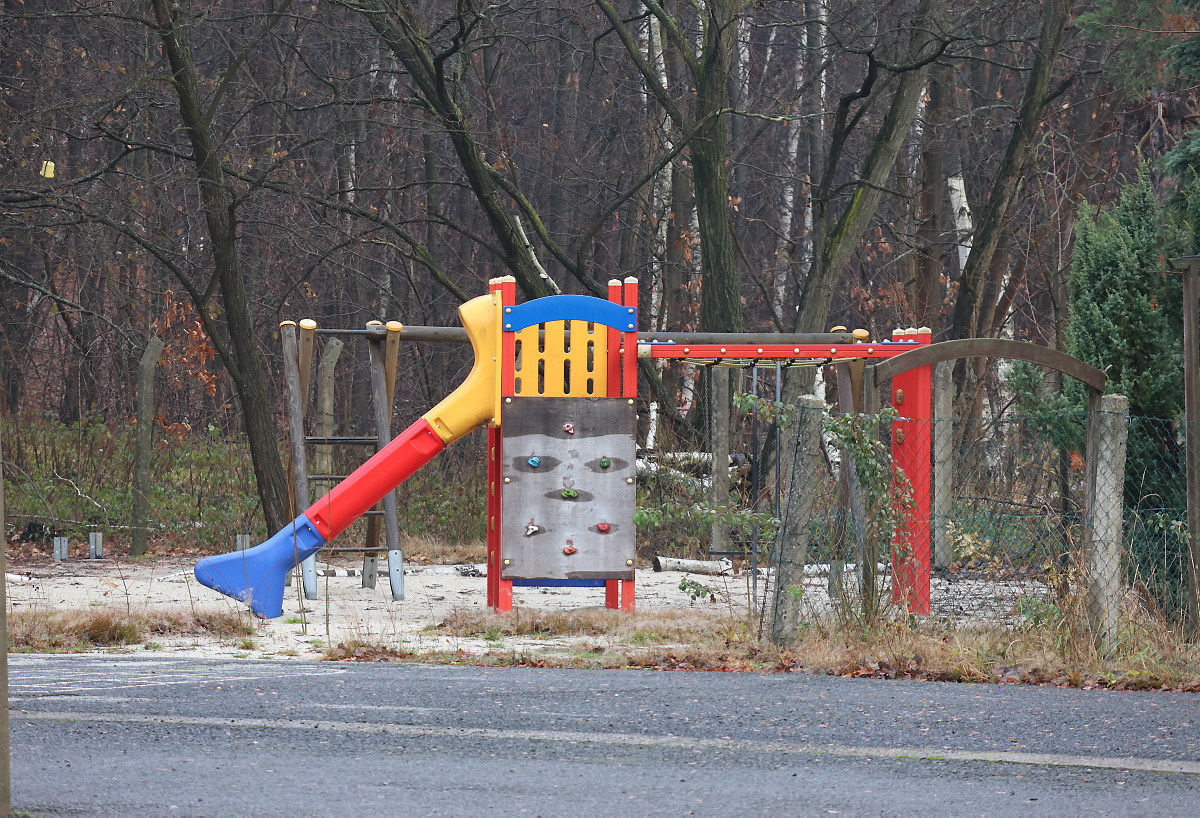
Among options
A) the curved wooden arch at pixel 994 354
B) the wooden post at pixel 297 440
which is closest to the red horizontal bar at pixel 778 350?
the curved wooden arch at pixel 994 354

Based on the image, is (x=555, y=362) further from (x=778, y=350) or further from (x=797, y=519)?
(x=797, y=519)

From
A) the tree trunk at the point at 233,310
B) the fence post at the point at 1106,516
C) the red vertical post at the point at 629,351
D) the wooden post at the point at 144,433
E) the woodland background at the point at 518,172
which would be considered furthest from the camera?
the woodland background at the point at 518,172

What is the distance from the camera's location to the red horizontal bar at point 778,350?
10344 millimetres

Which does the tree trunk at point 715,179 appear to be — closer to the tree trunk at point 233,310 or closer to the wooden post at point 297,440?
the tree trunk at point 233,310

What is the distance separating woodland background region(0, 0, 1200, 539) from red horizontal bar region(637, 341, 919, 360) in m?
1.63

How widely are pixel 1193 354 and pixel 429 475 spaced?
9895mm

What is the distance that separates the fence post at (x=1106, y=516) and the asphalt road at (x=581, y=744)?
96cm

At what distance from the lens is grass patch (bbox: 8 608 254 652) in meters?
8.30

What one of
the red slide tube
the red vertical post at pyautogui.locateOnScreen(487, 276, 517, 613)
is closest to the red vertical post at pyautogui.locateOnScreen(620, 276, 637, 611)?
the red vertical post at pyautogui.locateOnScreen(487, 276, 517, 613)

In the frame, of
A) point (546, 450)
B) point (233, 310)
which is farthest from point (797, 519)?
point (233, 310)

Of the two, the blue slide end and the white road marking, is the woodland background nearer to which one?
the blue slide end

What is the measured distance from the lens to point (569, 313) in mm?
10227

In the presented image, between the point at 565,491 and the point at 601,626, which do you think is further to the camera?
the point at 565,491

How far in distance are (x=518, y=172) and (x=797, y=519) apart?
16.1 m
